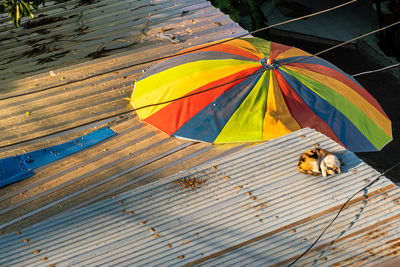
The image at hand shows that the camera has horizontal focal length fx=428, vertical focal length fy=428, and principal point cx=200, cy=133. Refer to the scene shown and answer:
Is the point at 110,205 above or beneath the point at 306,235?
above

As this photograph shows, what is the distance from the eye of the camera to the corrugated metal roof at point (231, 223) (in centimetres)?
510

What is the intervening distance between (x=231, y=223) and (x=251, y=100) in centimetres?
294

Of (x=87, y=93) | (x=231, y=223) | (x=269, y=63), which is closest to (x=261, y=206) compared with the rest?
(x=231, y=223)

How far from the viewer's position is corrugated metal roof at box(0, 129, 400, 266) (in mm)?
5102

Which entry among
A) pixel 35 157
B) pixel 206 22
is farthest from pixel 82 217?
pixel 206 22

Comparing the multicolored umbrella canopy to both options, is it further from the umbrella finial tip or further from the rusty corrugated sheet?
the rusty corrugated sheet

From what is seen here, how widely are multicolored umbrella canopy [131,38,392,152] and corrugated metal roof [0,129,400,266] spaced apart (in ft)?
4.00

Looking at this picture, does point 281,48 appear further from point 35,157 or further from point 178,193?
point 35,157

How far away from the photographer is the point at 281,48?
9.49 meters

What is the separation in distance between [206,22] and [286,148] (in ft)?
17.4

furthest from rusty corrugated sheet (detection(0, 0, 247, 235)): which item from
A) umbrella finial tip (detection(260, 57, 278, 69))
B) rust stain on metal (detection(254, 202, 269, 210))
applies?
umbrella finial tip (detection(260, 57, 278, 69))

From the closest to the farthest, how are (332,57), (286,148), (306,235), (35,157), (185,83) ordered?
(306,235)
(286,148)
(35,157)
(185,83)
(332,57)

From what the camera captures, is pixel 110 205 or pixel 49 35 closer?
pixel 110 205

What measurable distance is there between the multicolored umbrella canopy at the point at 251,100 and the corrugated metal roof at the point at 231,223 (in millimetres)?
1218
